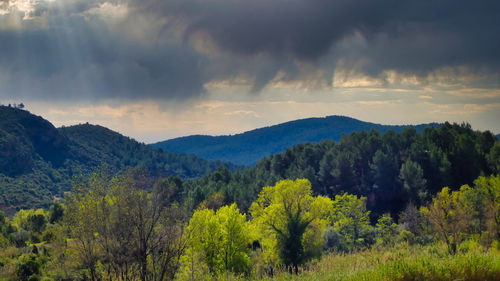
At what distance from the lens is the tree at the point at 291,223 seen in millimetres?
38250

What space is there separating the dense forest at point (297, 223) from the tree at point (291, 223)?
145mm

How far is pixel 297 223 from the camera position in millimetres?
38938

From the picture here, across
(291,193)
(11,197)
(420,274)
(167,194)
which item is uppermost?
(167,194)

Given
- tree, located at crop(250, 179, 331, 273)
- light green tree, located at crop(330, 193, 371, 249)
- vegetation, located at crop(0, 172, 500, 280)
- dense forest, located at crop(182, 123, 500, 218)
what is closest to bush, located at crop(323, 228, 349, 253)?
vegetation, located at crop(0, 172, 500, 280)

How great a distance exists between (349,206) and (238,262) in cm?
2301

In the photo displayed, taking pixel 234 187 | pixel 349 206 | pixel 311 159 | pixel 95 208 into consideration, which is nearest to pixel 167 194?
pixel 95 208

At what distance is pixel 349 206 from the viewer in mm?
52781

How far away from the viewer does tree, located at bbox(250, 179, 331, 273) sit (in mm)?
38250

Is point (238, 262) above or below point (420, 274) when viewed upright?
below

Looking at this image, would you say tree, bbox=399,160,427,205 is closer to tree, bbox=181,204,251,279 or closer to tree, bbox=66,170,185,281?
tree, bbox=181,204,251,279

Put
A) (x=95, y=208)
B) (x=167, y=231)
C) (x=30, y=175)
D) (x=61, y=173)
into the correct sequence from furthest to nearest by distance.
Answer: (x=61, y=173)
(x=30, y=175)
(x=95, y=208)
(x=167, y=231)

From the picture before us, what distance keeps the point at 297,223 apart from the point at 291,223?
66cm

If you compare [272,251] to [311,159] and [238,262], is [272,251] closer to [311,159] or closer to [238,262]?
[238,262]

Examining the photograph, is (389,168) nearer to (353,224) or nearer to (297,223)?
(353,224)
